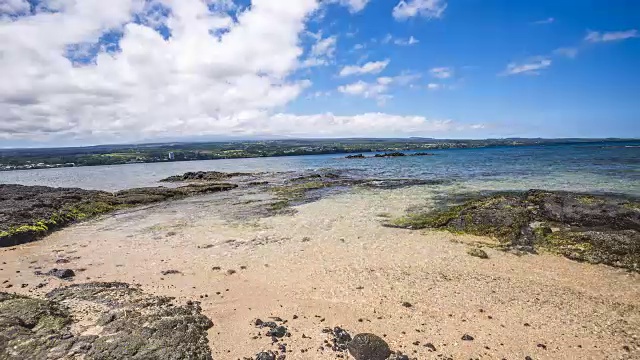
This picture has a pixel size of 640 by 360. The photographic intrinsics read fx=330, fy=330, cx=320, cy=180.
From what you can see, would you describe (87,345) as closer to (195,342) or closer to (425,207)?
(195,342)

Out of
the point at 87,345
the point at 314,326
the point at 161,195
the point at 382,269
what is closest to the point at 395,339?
the point at 314,326

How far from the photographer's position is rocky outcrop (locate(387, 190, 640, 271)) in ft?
51.4

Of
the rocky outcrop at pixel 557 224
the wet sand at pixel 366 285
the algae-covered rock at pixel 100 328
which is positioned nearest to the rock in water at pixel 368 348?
the wet sand at pixel 366 285

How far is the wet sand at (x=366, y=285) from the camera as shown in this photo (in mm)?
9297

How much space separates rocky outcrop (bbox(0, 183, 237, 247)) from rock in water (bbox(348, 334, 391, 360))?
21.9 meters

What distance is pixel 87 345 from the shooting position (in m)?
8.43

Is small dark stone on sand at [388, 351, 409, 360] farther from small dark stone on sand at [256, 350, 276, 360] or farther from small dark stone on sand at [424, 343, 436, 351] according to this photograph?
small dark stone on sand at [256, 350, 276, 360]

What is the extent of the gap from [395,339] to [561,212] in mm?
18863

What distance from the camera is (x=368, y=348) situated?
8.73 metres

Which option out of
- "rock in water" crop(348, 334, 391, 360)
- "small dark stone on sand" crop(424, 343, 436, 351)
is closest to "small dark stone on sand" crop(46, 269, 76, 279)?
"rock in water" crop(348, 334, 391, 360)

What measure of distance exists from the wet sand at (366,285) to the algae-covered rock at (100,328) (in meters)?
0.78

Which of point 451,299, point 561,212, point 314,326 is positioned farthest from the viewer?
point 561,212

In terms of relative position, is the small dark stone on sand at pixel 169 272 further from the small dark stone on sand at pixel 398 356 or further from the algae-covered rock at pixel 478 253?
the algae-covered rock at pixel 478 253

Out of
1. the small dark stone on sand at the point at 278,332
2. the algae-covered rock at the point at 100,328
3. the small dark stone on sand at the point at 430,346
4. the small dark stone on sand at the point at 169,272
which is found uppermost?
the algae-covered rock at the point at 100,328
